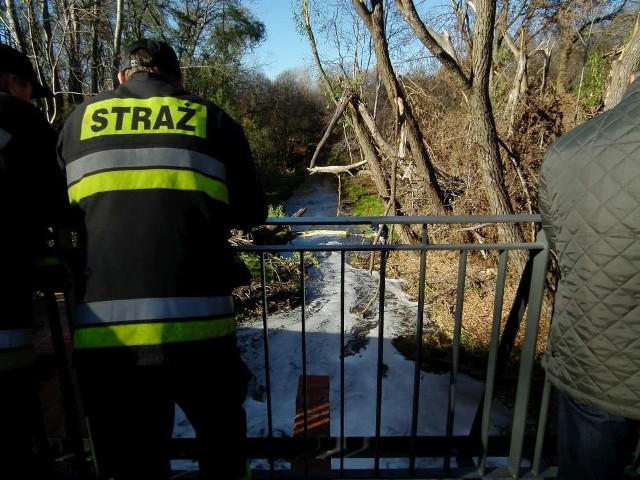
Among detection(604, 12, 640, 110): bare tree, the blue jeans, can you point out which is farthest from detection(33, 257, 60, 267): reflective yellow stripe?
detection(604, 12, 640, 110): bare tree

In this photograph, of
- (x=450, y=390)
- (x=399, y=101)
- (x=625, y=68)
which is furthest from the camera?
(x=399, y=101)

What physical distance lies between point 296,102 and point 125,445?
2797cm

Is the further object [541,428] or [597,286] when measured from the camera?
[541,428]

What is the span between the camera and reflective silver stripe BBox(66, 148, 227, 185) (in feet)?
3.61

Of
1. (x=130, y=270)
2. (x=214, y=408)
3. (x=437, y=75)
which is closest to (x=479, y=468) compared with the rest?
(x=214, y=408)

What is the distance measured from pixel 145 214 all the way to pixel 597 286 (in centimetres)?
129

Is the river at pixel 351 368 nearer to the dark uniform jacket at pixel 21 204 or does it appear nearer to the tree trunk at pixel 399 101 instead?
the dark uniform jacket at pixel 21 204

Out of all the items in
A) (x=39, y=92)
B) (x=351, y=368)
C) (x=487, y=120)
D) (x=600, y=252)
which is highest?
(x=487, y=120)

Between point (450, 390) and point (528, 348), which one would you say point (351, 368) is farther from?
point (528, 348)

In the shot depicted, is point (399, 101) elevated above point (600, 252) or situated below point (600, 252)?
above

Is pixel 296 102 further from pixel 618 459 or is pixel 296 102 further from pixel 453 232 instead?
pixel 618 459

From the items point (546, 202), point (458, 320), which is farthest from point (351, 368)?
point (546, 202)

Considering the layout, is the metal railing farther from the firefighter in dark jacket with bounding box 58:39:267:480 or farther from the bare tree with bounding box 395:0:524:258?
the bare tree with bounding box 395:0:524:258

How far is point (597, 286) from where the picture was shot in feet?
3.65
